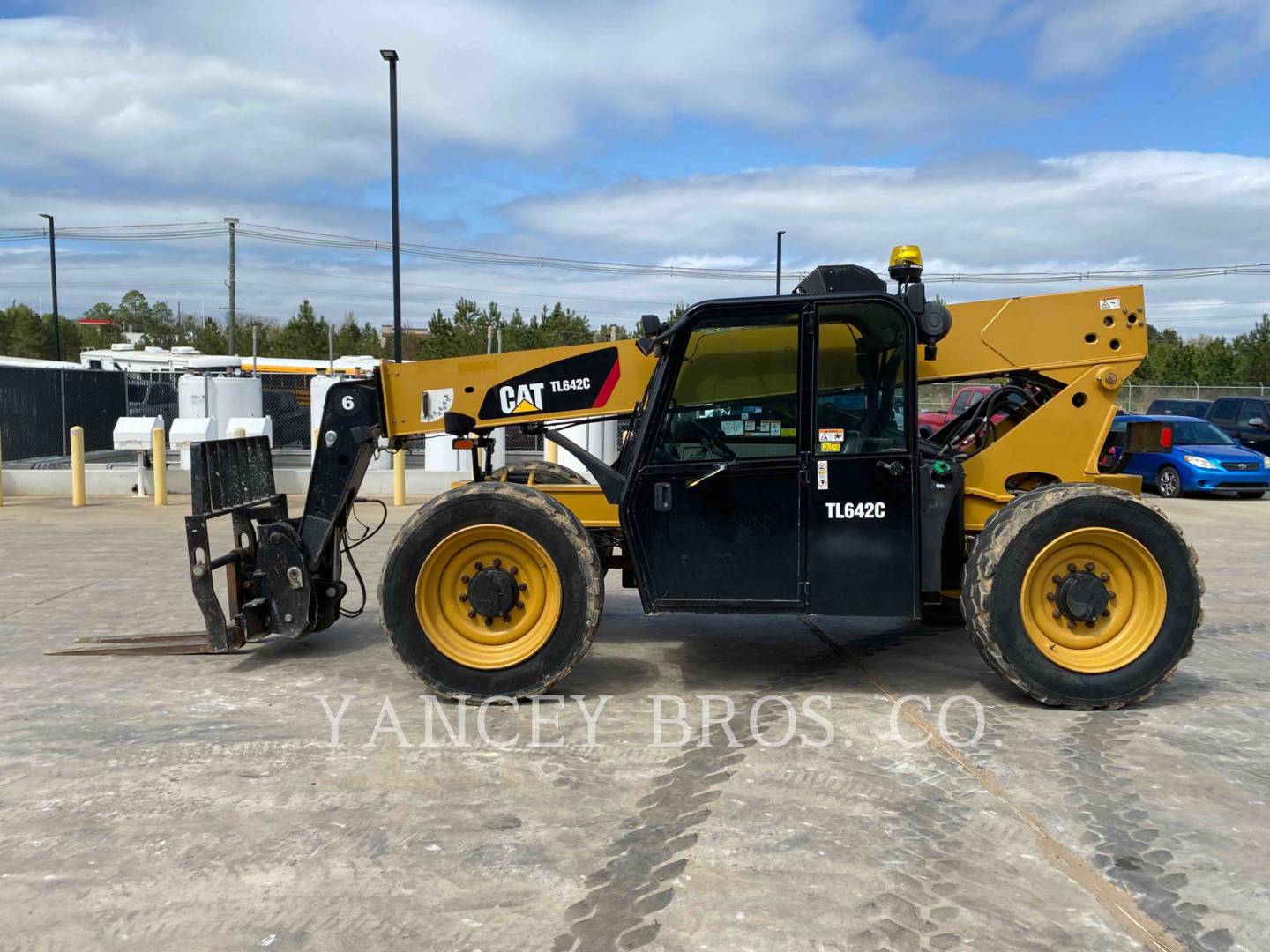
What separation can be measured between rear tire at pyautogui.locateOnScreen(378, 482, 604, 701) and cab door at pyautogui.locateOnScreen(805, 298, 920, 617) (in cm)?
128

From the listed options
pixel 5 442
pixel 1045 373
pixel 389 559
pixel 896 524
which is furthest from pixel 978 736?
pixel 5 442

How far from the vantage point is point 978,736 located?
17.2 feet

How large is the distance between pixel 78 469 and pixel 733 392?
13129 mm

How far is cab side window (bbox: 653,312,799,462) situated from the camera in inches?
223

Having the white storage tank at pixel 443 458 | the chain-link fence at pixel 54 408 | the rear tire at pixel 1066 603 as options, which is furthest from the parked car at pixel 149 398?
the rear tire at pixel 1066 603

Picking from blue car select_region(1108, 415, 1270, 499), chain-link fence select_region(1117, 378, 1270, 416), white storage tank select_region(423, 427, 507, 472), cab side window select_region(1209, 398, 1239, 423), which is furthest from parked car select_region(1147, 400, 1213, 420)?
white storage tank select_region(423, 427, 507, 472)

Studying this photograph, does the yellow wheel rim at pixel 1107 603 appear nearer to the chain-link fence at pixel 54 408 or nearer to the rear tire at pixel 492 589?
the rear tire at pixel 492 589

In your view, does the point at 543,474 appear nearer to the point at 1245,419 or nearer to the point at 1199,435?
the point at 1199,435

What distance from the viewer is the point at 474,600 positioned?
18.6 ft

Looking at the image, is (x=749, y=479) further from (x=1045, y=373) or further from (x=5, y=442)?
(x=5, y=442)

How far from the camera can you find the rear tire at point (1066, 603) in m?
5.44

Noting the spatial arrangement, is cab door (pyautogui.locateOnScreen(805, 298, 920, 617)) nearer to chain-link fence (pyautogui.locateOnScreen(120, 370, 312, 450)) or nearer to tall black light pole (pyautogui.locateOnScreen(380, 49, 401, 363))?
tall black light pole (pyautogui.locateOnScreen(380, 49, 401, 363))

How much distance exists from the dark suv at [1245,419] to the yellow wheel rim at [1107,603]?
61.5 ft

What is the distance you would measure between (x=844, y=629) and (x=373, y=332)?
6603 cm
